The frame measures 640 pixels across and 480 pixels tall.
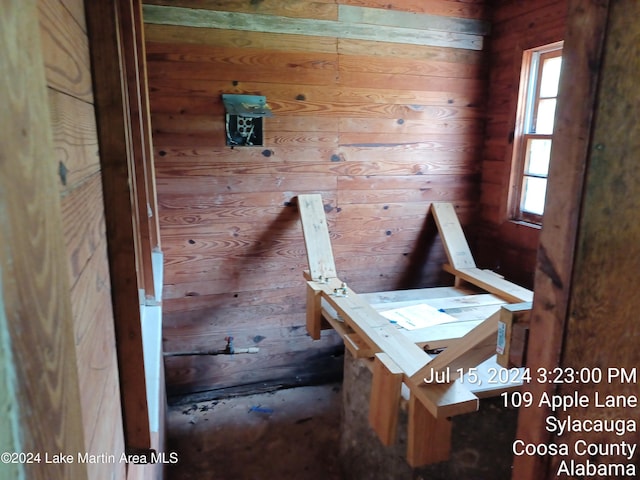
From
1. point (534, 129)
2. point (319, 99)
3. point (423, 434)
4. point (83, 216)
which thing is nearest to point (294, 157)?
point (319, 99)

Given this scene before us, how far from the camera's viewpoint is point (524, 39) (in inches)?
106

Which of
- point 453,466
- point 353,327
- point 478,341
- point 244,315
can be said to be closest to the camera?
point 478,341

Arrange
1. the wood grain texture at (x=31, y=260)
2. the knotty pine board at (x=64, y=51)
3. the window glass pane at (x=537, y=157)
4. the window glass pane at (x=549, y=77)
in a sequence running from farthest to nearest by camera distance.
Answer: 1. the window glass pane at (x=537, y=157)
2. the window glass pane at (x=549, y=77)
3. the knotty pine board at (x=64, y=51)
4. the wood grain texture at (x=31, y=260)

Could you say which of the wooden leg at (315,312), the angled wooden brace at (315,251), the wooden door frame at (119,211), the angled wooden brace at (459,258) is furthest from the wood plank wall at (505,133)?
the wooden door frame at (119,211)

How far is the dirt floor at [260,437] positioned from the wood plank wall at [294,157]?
0.16 metres

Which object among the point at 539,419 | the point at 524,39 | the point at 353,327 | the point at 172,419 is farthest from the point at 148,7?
the point at 539,419

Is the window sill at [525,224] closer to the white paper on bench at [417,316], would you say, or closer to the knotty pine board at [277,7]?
the white paper on bench at [417,316]

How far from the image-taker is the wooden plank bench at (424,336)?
51.9 inches

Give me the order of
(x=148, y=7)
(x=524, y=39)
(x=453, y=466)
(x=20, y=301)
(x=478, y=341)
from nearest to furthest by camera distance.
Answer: (x=20, y=301) < (x=478, y=341) < (x=453, y=466) < (x=148, y=7) < (x=524, y=39)

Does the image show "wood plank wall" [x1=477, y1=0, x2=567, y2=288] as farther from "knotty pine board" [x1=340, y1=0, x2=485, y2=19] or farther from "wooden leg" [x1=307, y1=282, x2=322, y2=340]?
"wooden leg" [x1=307, y1=282, x2=322, y2=340]

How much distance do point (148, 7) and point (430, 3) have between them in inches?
67.0

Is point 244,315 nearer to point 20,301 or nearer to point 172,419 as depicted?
point 172,419

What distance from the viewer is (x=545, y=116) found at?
272 cm

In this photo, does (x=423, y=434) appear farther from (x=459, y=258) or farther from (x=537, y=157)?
(x=537, y=157)
